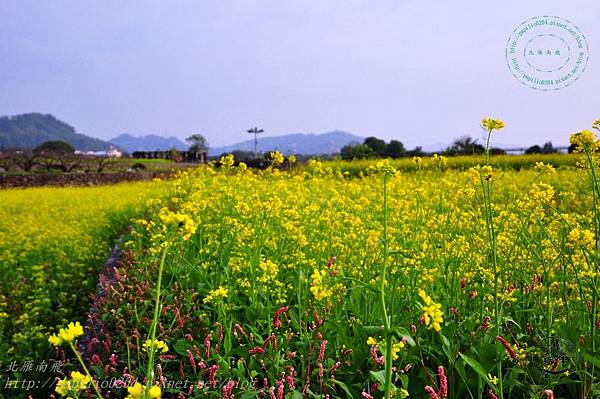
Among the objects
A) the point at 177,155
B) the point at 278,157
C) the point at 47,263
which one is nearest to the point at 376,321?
the point at 278,157

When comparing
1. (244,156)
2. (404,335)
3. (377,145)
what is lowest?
(404,335)

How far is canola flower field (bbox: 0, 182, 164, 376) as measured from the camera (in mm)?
3943

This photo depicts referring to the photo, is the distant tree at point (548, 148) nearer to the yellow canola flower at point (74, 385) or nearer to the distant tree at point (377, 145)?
the distant tree at point (377, 145)

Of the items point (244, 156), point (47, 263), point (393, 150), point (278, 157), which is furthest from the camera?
point (244, 156)

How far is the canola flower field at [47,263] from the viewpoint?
394 centimetres

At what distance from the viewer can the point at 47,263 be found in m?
5.44

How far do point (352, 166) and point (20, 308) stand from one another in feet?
32.7

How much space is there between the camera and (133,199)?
31.1 ft

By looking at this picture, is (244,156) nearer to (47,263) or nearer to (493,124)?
(47,263)

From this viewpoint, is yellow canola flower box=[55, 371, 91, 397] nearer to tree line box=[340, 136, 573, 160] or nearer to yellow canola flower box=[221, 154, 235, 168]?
yellow canola flower box=[221, 154, 235, 168]

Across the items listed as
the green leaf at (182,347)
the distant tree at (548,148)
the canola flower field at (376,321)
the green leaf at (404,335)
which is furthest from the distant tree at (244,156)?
the green leaf at (404,335)

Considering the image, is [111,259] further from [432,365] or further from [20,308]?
[432,365]

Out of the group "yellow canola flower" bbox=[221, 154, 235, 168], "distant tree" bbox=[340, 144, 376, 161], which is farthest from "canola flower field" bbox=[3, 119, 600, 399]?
"distant tree" bbox=[340, 144, 376, 161]

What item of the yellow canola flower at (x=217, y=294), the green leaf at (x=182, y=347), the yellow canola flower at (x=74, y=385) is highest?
the yellow canola flower at (x=74, y=385)
